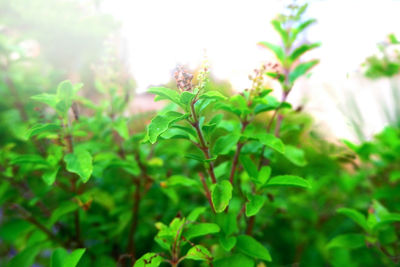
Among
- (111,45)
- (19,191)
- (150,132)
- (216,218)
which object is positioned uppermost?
(111,45)

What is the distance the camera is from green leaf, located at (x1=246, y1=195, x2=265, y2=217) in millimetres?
576

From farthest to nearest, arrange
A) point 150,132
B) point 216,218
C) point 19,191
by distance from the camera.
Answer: point 19,191 → point 216,218 → point 150,132

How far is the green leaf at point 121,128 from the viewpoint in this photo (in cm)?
87

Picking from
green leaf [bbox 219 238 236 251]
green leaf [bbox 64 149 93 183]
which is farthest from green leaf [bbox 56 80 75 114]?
green leaf [bbox 219 238 236 251]

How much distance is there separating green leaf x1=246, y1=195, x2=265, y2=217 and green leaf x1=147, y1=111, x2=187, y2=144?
0.24 m

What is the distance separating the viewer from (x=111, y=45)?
1.08 m

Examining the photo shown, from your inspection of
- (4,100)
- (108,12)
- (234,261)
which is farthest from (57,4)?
(234,261)

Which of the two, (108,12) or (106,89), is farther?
(108,12)

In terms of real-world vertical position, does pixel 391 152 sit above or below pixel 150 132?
below

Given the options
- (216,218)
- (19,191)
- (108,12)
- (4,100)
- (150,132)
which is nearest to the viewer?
(150,132)

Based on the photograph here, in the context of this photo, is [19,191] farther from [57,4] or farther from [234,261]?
[57,4]

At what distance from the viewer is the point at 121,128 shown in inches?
34.8

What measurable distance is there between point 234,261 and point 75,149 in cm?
49

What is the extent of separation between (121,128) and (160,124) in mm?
385
